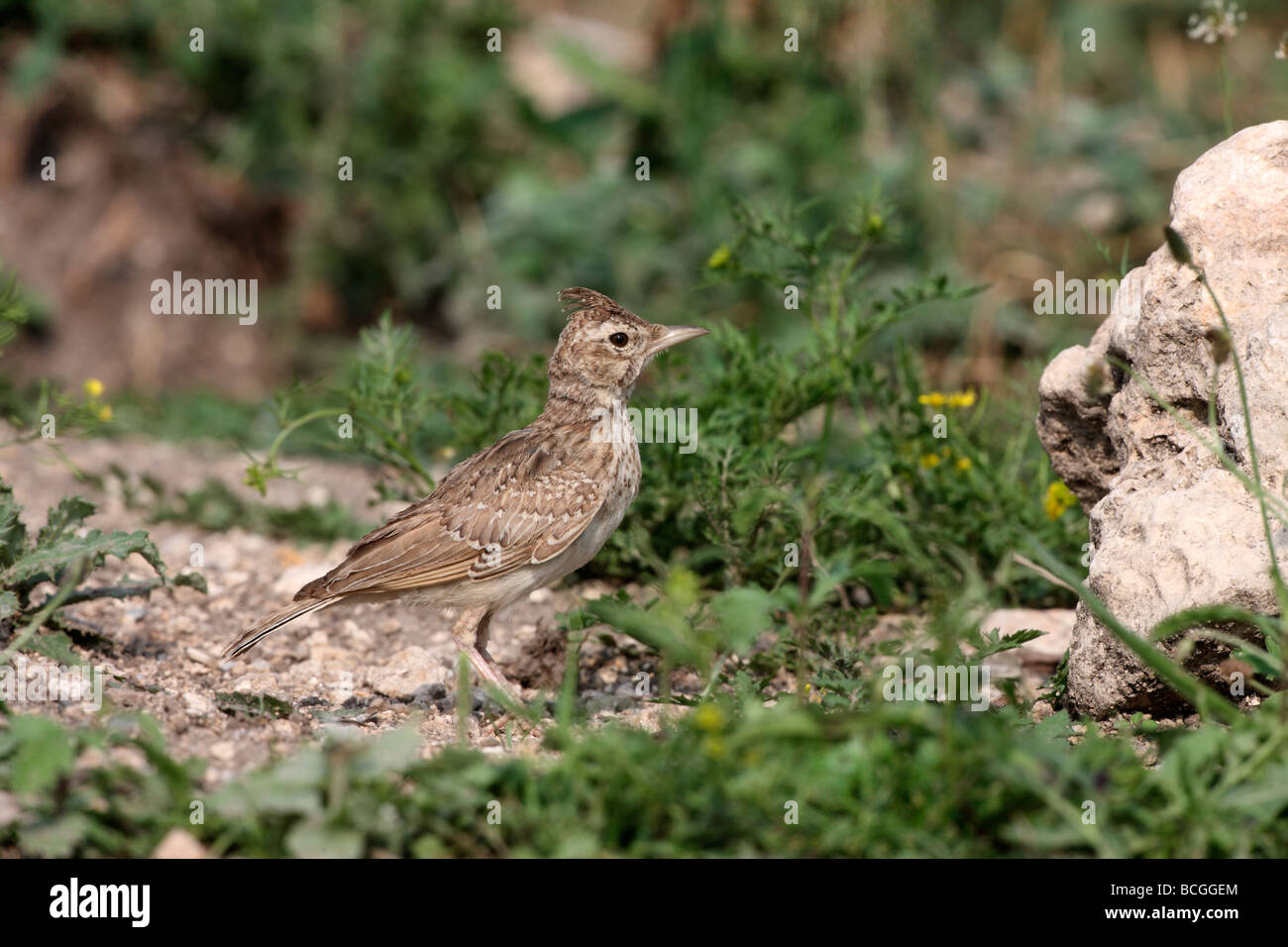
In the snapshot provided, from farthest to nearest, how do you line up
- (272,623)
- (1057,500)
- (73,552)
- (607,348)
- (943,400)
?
(943,400) < (1057,500) < (607,348) < (272,623) < (73,552)

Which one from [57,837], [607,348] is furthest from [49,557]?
[607,348]

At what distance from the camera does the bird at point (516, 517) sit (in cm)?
536

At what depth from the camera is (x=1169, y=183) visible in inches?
394

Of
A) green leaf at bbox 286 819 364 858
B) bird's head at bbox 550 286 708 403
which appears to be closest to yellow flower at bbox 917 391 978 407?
bird's head at bbox 550 286 708 403

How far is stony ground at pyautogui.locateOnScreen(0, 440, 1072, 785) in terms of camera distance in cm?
459

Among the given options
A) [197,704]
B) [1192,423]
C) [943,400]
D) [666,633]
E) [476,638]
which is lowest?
[197,704]

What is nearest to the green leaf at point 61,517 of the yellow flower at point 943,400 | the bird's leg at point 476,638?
the bird's leg at point 476,638

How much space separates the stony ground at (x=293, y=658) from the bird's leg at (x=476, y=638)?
15cm

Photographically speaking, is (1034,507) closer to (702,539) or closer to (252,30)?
(702,539)

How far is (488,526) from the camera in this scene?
5430 millimetres

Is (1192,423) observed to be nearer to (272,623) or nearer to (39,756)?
(272,623)

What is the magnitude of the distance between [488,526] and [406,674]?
74 cm

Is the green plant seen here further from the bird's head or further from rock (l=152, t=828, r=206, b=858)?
the bird's head
